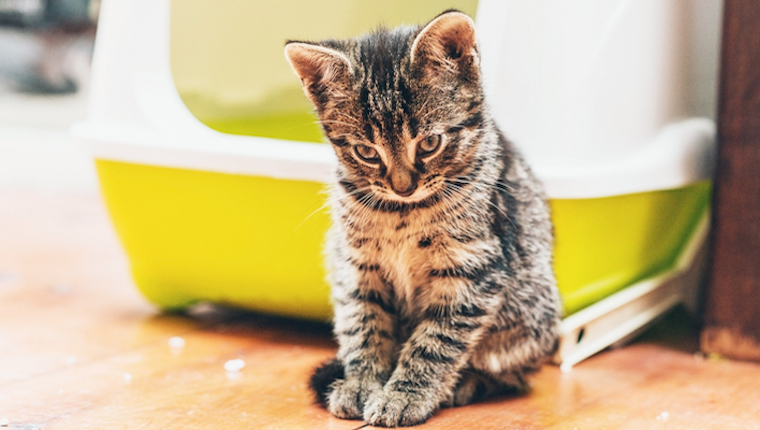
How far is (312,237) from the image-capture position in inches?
59.4

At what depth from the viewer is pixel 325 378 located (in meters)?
1.23

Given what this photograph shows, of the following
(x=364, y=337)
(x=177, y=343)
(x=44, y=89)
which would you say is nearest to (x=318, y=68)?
(x=364, y=337)

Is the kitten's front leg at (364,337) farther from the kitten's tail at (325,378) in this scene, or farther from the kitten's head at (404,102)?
the kitten's head at (404,102)

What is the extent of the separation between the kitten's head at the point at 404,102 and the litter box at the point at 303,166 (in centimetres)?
24

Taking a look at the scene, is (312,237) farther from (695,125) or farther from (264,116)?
(695,125)

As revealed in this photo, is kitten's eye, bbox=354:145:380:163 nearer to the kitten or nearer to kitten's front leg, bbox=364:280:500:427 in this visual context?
the kitten

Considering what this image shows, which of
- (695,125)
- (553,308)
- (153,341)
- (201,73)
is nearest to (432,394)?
(553,308)

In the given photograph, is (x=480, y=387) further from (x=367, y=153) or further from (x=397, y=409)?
(x=367, y=153)

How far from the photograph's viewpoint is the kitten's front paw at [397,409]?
44.1 inches

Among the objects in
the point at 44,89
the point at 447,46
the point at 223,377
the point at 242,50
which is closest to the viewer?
the point at 447,46

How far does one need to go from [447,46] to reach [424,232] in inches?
11.2

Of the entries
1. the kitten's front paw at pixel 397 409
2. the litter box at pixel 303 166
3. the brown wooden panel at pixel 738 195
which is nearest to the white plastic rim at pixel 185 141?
the litter box at pixel 303 166

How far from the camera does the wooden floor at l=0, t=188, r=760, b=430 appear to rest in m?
1.17

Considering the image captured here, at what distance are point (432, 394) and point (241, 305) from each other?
0.65 metres
